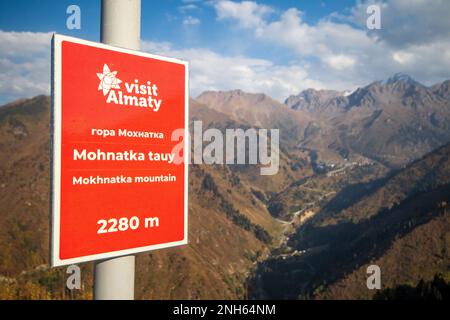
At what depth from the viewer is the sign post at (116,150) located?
9.76 ft

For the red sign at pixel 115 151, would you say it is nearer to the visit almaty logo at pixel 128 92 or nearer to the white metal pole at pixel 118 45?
the visit almaty logo at pixel 128 92

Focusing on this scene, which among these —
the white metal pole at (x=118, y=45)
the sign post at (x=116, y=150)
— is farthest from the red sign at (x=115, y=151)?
the white metal pole at (x=118, y=45)

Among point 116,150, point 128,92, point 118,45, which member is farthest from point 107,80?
point 116,150

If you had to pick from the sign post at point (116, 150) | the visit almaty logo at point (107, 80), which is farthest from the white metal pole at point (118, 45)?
the visit almaty logo at point (107, 80)

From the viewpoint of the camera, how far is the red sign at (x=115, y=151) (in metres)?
2.97

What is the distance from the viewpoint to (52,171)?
2.93 metres

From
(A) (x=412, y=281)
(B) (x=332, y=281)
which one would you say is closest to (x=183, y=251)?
(B) (x=332, y=281)

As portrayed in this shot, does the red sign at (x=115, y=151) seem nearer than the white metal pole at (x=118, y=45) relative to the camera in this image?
Yes

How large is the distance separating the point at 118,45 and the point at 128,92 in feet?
1.47

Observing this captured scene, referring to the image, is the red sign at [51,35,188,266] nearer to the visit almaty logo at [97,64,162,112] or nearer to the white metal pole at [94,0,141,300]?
the visit almaty logo at [97,64,162,112]

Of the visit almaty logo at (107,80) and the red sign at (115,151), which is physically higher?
the visit almaty logo at (107,80)

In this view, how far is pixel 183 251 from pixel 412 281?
82.0m

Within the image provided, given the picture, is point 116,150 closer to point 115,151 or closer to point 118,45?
point 115,151

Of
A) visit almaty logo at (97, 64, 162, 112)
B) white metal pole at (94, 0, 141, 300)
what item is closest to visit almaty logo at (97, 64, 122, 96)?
visit almaty logo at (97, 64, 162, 112)
